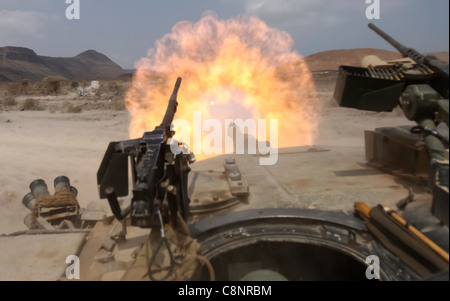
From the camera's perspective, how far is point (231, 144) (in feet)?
45.3

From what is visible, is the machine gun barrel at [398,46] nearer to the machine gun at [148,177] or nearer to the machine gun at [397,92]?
the machine gun at [397,92]

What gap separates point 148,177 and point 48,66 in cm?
10386

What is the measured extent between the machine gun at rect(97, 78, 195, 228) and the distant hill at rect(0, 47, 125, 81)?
84521mm

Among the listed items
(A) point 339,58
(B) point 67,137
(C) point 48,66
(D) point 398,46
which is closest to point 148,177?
(D) point 398,46

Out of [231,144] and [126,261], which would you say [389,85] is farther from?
[231,144]

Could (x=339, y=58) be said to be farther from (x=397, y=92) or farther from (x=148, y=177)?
(x=148, y=177)

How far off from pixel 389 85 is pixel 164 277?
14.0 ft

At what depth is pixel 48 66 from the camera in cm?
9262

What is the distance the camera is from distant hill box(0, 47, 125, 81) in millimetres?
83400

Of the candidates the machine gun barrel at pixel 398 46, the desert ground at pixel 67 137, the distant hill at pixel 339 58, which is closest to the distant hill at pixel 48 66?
the distant hill at pixel 339 58

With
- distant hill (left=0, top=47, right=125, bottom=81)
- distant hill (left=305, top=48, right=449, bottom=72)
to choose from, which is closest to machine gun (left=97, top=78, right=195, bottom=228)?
distant hill (left=305, top=48, right=449, bottom=72)

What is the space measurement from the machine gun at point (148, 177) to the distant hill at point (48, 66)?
84.5 m

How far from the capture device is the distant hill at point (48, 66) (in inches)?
3283
